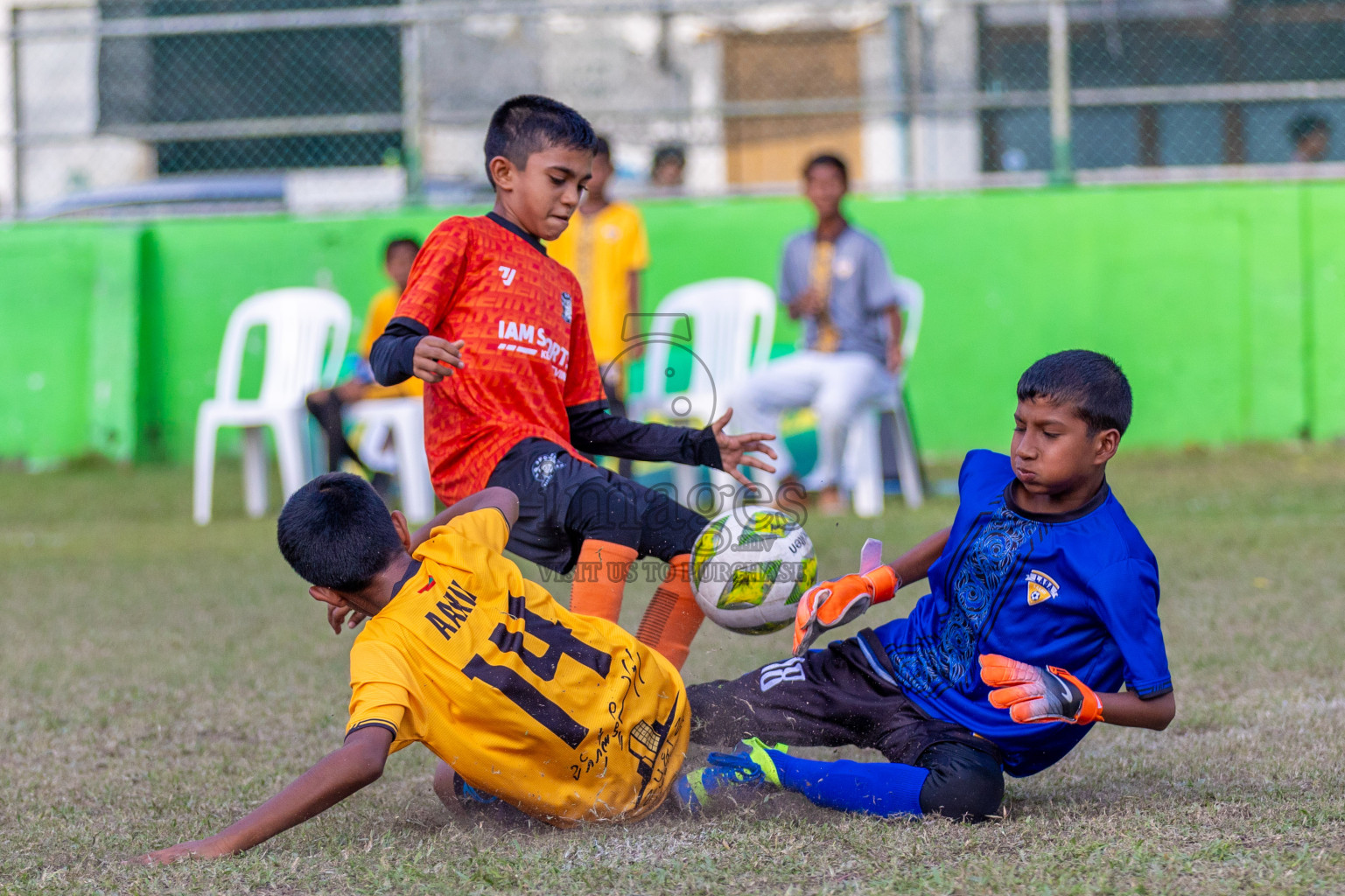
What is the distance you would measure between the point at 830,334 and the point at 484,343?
463 cm

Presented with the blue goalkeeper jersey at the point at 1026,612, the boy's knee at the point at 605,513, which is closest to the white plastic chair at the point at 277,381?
the boy's knee at the point at 605,513

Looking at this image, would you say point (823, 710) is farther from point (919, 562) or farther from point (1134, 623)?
point (1134, 623)

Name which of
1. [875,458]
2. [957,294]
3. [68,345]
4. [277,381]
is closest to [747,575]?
[875,458]

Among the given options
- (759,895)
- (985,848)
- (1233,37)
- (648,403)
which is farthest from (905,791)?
(1233,37)

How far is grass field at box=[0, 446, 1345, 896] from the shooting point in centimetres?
266

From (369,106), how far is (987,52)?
471 centimetres

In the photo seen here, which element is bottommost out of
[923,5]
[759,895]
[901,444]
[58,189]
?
[759,895]

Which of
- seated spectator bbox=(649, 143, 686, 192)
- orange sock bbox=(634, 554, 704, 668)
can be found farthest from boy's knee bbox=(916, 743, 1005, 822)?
seated spectator bbox=(649, 143, 686, 192)

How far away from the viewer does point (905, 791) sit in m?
3.01

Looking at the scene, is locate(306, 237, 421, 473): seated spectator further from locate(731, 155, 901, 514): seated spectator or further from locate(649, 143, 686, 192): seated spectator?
locate(649, 143, 686, 192): seated spectator

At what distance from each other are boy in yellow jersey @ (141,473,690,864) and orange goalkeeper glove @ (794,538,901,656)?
365 mm

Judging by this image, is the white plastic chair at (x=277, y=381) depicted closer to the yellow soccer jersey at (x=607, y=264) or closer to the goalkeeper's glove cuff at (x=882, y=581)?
the yellow soccer jersey at (x=607, y=264)

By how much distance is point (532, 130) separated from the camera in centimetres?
373

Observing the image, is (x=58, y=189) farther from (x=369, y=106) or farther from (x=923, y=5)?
(x=923, y=5)
